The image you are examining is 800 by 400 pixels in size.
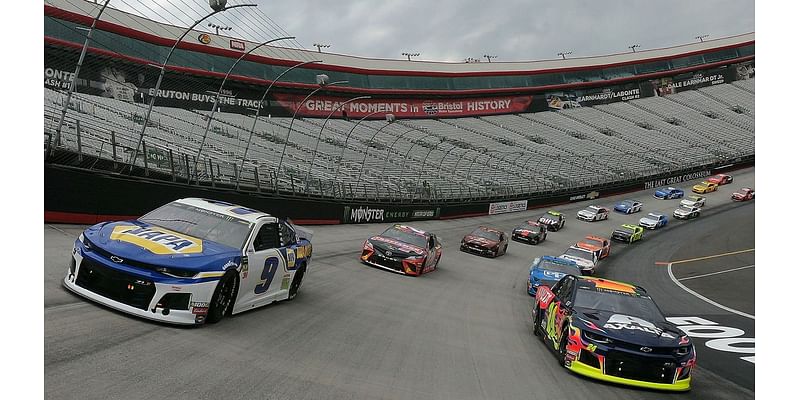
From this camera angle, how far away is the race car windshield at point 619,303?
337 inches

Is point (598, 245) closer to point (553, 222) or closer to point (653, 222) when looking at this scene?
point (553, 222)

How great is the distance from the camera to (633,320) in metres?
8.17

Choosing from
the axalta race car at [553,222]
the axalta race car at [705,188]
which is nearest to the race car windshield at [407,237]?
the axalta race car at [553,222]

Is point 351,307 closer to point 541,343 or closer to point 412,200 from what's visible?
point 541,343

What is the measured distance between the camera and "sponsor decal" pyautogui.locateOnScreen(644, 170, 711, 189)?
66688 mm

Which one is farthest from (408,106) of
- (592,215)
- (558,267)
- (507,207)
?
(558,267)

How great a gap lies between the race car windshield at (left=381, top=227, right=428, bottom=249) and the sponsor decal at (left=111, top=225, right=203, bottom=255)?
11.4 m

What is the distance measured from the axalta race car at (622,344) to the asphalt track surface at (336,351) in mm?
204

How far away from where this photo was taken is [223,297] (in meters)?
7.45

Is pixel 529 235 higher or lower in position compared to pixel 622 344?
lower

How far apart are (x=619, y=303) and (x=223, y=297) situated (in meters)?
5.87

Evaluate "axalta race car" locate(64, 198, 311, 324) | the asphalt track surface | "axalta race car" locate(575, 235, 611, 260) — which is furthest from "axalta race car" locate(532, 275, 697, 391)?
"axalta race car" locate(575, 235, 611, 260)

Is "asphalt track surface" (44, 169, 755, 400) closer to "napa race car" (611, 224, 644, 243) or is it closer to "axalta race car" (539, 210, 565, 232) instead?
"napa race car" (611, 224, 644, 243)

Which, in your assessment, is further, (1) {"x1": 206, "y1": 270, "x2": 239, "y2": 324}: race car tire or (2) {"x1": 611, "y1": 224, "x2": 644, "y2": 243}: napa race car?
(2) {"x1": 611, "y1": 224, "x2": 644, "y2": 243}: napa race car
